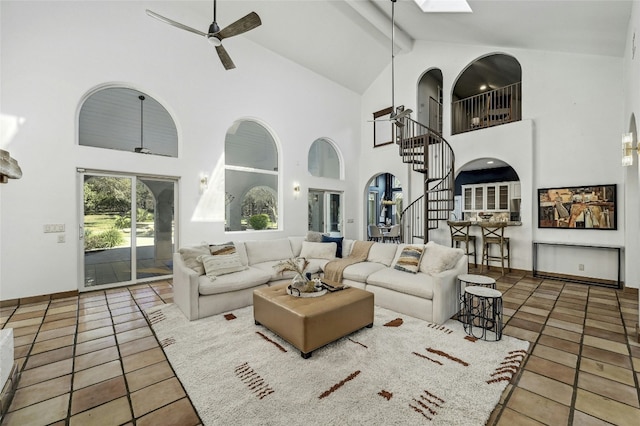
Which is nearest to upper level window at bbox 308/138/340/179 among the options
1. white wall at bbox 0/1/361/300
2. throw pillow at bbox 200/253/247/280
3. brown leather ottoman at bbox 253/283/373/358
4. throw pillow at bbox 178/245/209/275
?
white wall at bbox 0/1/361/300

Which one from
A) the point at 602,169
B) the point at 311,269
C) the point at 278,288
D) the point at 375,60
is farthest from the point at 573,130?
the point at 278,288

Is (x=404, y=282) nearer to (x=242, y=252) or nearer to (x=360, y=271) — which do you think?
(x=360, y=271)

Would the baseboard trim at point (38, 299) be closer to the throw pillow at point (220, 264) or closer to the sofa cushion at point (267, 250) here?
the throw pillow at point (220, 264)

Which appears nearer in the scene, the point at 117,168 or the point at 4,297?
the point at 4,297

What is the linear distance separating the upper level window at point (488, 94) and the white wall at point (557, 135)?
0.46m

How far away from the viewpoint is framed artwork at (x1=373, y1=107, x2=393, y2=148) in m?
8.43

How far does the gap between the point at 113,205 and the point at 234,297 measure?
118 inches

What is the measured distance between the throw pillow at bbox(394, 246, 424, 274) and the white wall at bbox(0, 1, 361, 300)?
11.9 ft

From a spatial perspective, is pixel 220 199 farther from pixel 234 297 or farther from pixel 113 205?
pixel 234 297

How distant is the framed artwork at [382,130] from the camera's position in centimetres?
843

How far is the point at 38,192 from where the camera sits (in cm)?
404

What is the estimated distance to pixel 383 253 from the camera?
4477 millimetres

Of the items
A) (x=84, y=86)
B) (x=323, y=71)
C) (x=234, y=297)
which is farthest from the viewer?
(x=323, y=71)

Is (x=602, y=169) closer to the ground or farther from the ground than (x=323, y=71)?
closer to the ground
